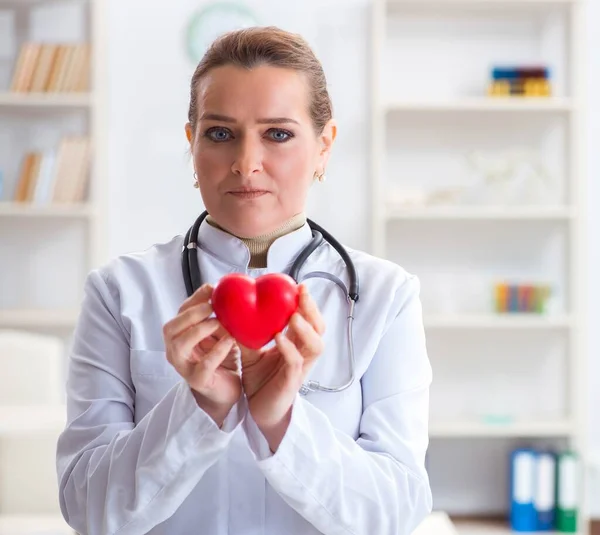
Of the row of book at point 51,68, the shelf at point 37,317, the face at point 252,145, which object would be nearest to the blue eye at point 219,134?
the face at point 252,145

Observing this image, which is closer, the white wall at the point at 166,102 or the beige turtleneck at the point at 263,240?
the beige turtleneck at the point at 263,240

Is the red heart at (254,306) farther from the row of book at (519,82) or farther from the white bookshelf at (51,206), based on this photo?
the row of book at (519,82)

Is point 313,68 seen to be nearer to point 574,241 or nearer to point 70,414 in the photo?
point 70,414

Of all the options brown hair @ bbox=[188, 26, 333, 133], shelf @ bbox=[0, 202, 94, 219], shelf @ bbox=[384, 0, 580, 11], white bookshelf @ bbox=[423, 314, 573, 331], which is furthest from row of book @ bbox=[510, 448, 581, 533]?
brown hair @ bbox=[188, 26, 333, 133]

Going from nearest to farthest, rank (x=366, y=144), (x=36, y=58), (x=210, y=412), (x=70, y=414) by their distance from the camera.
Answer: (x=210, y=412) < (x=70, y=414) < (x=36, y=58) < (x=366, y=144)

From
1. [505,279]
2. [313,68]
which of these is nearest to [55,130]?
[505,279]

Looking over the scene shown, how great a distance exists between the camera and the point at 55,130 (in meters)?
3.99

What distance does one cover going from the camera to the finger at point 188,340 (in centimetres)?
94

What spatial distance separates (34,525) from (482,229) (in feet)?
8.30

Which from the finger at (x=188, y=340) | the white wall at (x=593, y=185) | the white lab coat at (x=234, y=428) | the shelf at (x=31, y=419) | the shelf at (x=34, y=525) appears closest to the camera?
the finger at (x=188, y=340)

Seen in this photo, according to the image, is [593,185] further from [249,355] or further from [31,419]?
[249,355]

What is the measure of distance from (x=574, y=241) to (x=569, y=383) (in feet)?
1.94

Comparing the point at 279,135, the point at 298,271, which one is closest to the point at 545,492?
the point at 298,271

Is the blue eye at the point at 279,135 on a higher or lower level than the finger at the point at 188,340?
higher
